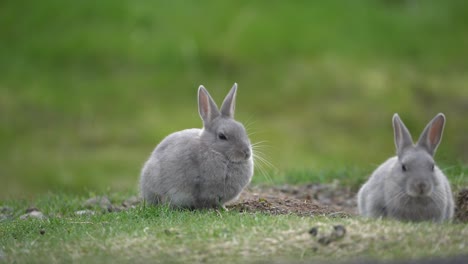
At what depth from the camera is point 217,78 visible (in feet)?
107

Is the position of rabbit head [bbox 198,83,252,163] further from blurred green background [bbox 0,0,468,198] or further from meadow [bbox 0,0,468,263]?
blurred green background [bbox 0,0,468,198]

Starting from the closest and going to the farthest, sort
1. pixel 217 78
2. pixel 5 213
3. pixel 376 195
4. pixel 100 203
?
pixel 376 195 → pixel 5 213 → pixel 100 203 → pixel 217 78

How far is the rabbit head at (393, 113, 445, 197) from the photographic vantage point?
10.3m

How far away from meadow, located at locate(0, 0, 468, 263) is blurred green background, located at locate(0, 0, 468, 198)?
0.05 metres

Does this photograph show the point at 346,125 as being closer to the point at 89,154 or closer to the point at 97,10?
the point at 89,154

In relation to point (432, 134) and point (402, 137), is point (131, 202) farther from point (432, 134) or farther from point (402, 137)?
point (432, 134)

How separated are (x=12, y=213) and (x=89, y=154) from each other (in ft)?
47.2

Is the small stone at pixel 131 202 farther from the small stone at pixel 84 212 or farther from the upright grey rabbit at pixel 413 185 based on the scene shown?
the upright grey rabbit at pixel 413 185

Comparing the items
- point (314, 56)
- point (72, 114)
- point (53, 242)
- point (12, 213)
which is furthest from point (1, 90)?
point (53, 242)

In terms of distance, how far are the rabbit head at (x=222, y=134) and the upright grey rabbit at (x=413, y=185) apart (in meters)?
2.19

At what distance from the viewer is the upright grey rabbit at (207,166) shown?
12.2 metres

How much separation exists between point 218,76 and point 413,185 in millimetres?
22721

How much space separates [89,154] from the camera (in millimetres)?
28406

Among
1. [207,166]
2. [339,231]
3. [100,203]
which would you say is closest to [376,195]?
[339,231]
